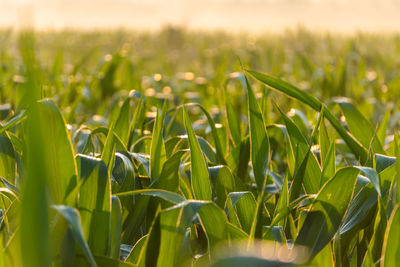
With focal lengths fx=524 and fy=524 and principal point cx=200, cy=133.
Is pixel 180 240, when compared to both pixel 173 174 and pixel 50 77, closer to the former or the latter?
pixel 173 174

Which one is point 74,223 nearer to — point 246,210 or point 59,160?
point 59,160

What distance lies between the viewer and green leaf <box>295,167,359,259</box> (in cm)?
79

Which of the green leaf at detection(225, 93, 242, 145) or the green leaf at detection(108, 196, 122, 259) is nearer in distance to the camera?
the green leaf at detection(108, 196, 122, 259)

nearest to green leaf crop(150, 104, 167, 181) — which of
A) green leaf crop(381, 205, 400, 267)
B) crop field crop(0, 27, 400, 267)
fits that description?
crop field crop(0, 27, 400, 267)

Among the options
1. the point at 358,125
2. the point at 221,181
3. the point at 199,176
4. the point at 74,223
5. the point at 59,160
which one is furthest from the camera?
the point at 358,125

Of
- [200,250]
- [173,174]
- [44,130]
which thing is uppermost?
[44,130]

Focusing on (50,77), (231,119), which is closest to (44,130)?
(231,119)

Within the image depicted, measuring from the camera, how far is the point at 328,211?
0.81 metres

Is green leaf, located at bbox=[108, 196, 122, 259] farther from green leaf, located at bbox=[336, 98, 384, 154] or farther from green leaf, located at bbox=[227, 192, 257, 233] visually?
green leaf, located at bbox=[336, 98, 384, 154]

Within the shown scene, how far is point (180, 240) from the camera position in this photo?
28.4 inches

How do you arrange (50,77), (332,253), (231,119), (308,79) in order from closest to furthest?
(332,253), (231,119), (50,77), (308,79)

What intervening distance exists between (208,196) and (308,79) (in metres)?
2.72

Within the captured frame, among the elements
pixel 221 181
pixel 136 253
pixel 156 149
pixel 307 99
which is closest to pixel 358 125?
pixel 307 99

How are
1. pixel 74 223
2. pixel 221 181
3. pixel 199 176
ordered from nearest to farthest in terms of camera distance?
1. pixel 74 223
2. pixel 199 176
3. pixel 221 181
